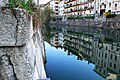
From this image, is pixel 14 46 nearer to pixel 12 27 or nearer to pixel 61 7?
pixel 12 27

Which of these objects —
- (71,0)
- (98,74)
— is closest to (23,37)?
(98,74)

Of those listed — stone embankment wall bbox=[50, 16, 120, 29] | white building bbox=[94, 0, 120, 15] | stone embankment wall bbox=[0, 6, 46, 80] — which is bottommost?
stone embankment wall bbox=[50, 16, 120, 29]

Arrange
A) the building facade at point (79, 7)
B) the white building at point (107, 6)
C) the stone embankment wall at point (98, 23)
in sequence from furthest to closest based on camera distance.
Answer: the building facade at point (79, 7) → the white building at point (107, 6) → the stone embankment wall at point (98, 23)

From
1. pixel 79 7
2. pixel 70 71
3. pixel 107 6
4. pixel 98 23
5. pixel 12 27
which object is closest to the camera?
pixel 12 27

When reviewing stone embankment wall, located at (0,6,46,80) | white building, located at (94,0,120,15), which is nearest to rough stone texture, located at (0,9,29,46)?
stone embankment wall, located at (0,6,46,80)

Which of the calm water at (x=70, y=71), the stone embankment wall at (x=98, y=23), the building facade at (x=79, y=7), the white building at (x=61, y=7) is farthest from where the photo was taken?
the white building at (x=61, y=7)

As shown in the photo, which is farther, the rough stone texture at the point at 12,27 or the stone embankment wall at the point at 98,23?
the stone embankment wall at the point at 98,23

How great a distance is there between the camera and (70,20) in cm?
7288

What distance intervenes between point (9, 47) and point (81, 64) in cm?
1506

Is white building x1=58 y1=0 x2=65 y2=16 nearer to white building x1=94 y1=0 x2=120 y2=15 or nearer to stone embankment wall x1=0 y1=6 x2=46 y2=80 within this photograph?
white building x1=94 y1=0 x2=120 y2=15

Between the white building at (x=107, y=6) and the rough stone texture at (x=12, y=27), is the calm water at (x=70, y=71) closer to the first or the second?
the rough stone texture at (x=12, y=27)

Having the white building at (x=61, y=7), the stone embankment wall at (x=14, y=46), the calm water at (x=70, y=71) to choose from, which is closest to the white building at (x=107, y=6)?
the calm water at (x=70, y=71)

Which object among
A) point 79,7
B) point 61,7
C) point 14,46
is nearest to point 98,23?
point 79,7

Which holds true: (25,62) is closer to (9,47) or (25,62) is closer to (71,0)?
(9,47)
